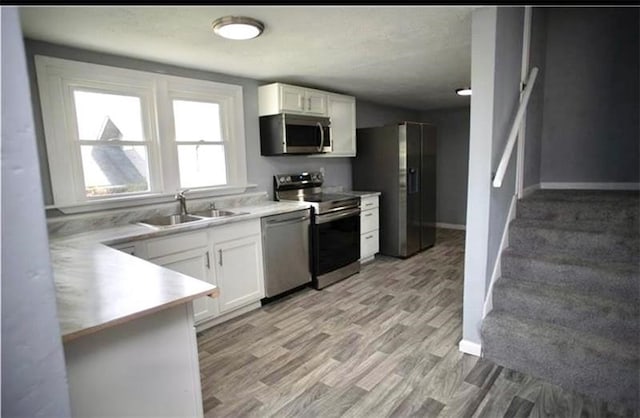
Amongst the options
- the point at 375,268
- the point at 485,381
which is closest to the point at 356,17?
the point at 485,381

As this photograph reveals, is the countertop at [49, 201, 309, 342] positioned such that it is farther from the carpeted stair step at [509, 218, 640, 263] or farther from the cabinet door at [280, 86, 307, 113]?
the carpeted stair step at [509, 218, 640, 263]

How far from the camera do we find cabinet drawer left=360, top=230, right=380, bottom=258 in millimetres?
4367

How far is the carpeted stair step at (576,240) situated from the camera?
2.24m

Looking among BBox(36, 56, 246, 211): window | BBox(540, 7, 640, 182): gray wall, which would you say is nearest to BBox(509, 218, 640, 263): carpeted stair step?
BBox(540, 7, 640, 182): gray wall

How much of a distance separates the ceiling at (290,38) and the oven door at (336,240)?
146 cm

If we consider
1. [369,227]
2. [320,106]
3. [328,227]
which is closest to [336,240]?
[328,227]

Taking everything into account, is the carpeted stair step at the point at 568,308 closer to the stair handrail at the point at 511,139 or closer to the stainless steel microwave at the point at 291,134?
Answer: the stair handrail at the point at 511,139

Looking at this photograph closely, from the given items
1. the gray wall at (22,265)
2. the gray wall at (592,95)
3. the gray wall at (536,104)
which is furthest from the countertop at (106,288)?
the gray wall at (592,95)

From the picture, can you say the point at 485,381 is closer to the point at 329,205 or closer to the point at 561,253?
the point at 561,253

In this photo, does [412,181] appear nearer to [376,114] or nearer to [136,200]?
[376,114]

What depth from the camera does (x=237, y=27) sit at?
82.0 inches

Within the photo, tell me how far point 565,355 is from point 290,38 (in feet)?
8.48

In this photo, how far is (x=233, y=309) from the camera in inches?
117

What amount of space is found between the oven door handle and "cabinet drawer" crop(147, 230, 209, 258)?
1207mm
